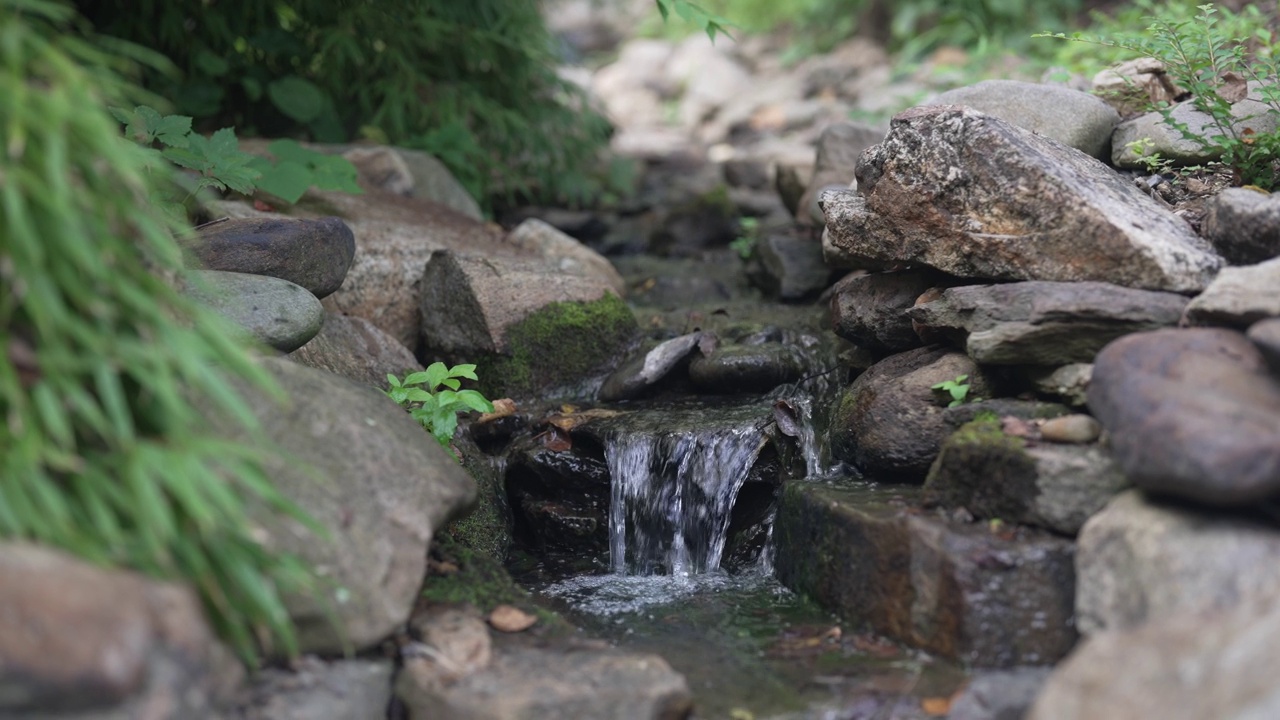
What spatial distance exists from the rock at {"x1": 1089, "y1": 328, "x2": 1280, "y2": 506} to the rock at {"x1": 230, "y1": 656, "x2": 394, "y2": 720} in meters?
2.15

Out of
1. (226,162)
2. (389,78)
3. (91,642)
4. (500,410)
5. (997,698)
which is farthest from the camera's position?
(389,78)

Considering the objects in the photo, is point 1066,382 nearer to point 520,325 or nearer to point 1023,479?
point 1023,479

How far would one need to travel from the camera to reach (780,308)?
240 inches

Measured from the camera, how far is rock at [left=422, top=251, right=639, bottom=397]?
205 inches

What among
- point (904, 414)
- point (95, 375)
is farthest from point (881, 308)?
point (95, 375)

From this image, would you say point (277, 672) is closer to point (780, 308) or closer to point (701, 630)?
point (701, 630)

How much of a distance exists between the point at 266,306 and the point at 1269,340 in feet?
10.5

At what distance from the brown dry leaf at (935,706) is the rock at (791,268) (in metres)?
3.31

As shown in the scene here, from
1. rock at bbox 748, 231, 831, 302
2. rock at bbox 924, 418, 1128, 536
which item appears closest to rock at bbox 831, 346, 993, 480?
rock at bbox 924, 418, 1128, 536

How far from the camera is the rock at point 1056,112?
4738 millimetres

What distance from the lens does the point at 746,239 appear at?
7043mm

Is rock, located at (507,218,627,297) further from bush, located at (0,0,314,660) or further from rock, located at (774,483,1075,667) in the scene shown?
bush, located at (0,0,314,660)

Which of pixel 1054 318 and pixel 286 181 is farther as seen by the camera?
pixel 286 181

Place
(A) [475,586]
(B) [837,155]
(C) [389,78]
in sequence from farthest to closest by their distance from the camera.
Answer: (C) [389,78]
(B) [837,155]
(A) [475,586]
